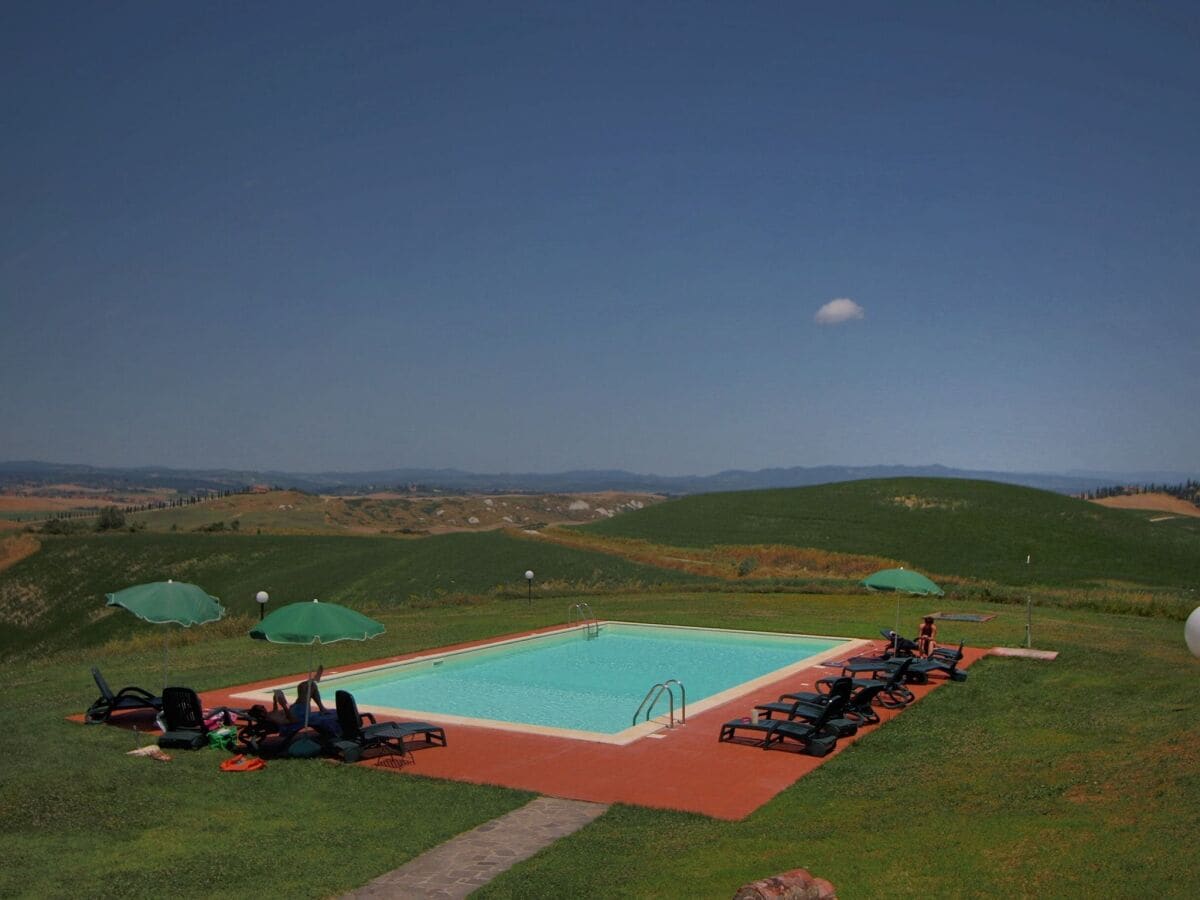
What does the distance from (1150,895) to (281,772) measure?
866cm

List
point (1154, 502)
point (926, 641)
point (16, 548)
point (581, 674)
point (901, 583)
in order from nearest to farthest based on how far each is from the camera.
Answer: point (901, 583) → point (926, 641) → point (581, 674) → point (16, 548) → point (1154, 502)

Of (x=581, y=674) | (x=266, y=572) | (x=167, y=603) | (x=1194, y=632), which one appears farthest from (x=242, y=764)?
(x=266, y=572)

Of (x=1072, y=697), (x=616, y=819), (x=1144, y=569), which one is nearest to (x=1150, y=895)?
(x=616, y=819)

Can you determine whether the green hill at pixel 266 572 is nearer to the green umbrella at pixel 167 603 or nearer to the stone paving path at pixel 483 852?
the green umbrella at pixel 167 603

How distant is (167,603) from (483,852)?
20.3 ft

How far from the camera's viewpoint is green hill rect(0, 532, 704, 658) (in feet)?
120

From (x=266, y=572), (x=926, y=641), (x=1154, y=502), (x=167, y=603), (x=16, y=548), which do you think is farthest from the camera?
(x=1154, y=502)

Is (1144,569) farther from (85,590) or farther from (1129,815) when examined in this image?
(85,590)

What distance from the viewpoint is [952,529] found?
53.0 metres

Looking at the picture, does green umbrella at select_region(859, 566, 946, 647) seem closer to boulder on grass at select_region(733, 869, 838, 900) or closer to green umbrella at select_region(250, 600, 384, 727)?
green umbrella at select_region(250, 600, 384, 727)

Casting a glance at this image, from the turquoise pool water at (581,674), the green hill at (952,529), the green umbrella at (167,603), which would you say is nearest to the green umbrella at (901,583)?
the turquoise pool water at (581,674)

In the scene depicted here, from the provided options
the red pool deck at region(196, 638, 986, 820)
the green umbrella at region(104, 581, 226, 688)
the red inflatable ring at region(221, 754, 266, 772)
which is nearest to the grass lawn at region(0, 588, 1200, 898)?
the red inflatable ring at region(221, 754, 266, 772)

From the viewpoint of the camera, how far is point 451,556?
41688mm

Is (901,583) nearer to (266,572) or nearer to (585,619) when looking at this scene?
(585,619)
